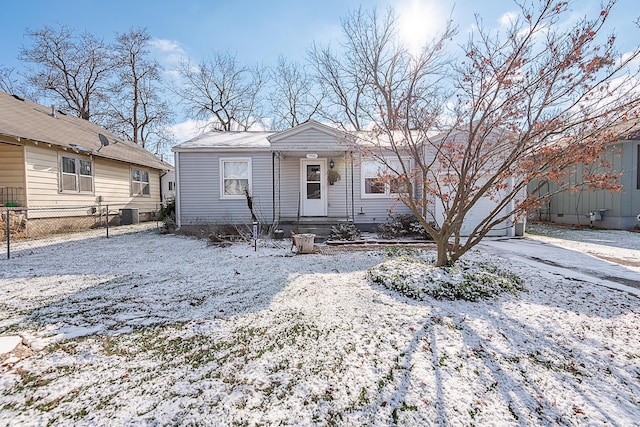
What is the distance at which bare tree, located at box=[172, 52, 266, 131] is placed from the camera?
901 inches

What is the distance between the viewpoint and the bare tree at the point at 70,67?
18578 millimetres

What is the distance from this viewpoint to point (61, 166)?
34.2 ft

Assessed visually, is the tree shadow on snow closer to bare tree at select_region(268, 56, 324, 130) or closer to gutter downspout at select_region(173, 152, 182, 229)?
gutter downspout at select_region(173, 152, 182, 229)

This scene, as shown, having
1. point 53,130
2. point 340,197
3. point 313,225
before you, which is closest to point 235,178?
point 313,225

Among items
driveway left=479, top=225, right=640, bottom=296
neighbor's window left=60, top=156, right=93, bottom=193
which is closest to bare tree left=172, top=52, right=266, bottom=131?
neighbor's window left=60, top=156, right=93, bottom=193

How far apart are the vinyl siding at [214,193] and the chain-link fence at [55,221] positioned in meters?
2.52

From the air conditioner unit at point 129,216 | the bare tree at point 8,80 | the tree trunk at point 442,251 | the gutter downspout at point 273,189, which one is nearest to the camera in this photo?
the tree trunk at point 442,251

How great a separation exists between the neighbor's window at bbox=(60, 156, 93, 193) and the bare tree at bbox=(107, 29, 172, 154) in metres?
12.6

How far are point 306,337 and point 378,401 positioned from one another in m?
0.97

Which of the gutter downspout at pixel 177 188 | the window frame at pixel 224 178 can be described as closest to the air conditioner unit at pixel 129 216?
the gutter downspout at pixel 177 188

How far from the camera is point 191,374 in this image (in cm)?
213

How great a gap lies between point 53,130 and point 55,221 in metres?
3.52

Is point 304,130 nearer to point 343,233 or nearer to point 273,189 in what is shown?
point 273,189

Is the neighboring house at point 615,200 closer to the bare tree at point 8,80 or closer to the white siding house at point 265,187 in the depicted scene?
the white siding house at point 265,187
